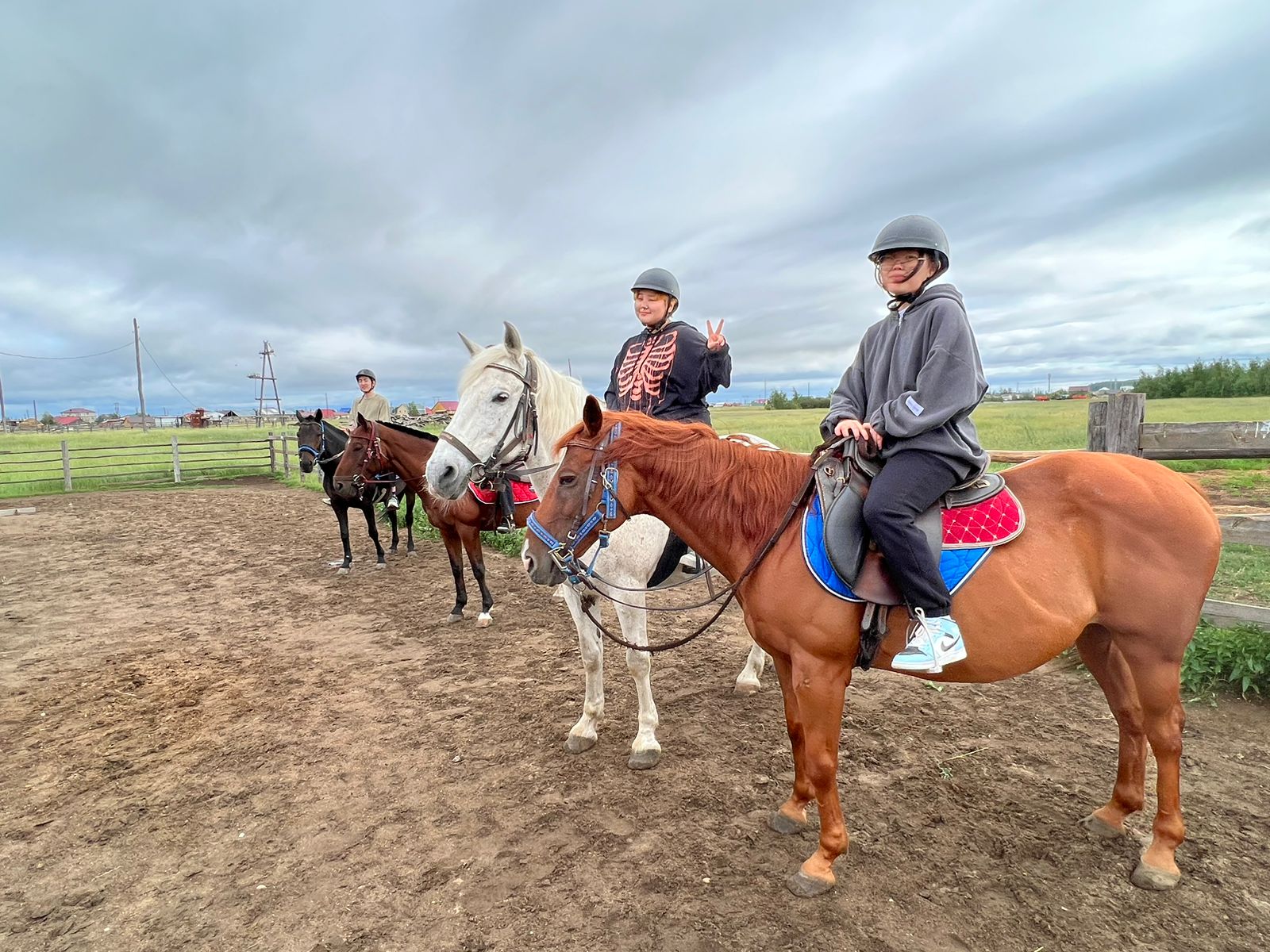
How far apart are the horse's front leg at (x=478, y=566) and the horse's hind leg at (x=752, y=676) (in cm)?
314

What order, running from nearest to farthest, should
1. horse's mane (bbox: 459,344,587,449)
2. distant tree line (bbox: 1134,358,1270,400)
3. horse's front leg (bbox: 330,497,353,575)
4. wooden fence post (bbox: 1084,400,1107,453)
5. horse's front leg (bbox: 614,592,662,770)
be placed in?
horse's front leg (bbox: 614,592,662,770) → horse's mane (bbox: 459,344,587,449) → wooden fence post (bbox: 1084,400,1107,453) → horse's front leg (bbox: 330,497,353,575) → distant tree line (bbox: 1134,358,1270,400)

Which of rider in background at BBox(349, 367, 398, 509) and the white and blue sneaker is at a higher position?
rider in background at BBox(349, 367, 398, 509)

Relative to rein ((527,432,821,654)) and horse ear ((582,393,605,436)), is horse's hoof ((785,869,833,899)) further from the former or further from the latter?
horse ear ((582,393,605,436))

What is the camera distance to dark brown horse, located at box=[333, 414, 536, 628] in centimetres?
650

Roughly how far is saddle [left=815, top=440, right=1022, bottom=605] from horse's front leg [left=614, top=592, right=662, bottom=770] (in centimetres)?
140

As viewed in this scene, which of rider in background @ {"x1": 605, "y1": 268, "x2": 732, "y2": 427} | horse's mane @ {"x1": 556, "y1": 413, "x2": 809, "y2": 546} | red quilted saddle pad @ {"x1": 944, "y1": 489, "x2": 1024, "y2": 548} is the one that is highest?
rider in background @ {"x1": 605, "y1": 268, "x2": 732, "y2": 427}

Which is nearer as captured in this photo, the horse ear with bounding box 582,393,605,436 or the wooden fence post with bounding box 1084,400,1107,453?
the horse ear with bounding box 582,393,605,436

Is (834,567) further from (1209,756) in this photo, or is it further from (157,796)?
(157,796)

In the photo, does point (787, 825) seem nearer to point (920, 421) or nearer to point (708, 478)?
point (708, 478)

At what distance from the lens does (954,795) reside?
10.4 feet

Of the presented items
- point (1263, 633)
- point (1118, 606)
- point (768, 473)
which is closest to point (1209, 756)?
point (1263, 633)

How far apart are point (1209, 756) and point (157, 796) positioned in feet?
20.5

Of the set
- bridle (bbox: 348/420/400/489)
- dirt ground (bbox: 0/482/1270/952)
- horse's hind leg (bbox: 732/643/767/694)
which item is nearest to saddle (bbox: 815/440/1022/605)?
dirt ground (bbox: 0/482/1270/952)

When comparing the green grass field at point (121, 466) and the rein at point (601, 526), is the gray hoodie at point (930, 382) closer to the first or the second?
the rein at point (601, 526)
